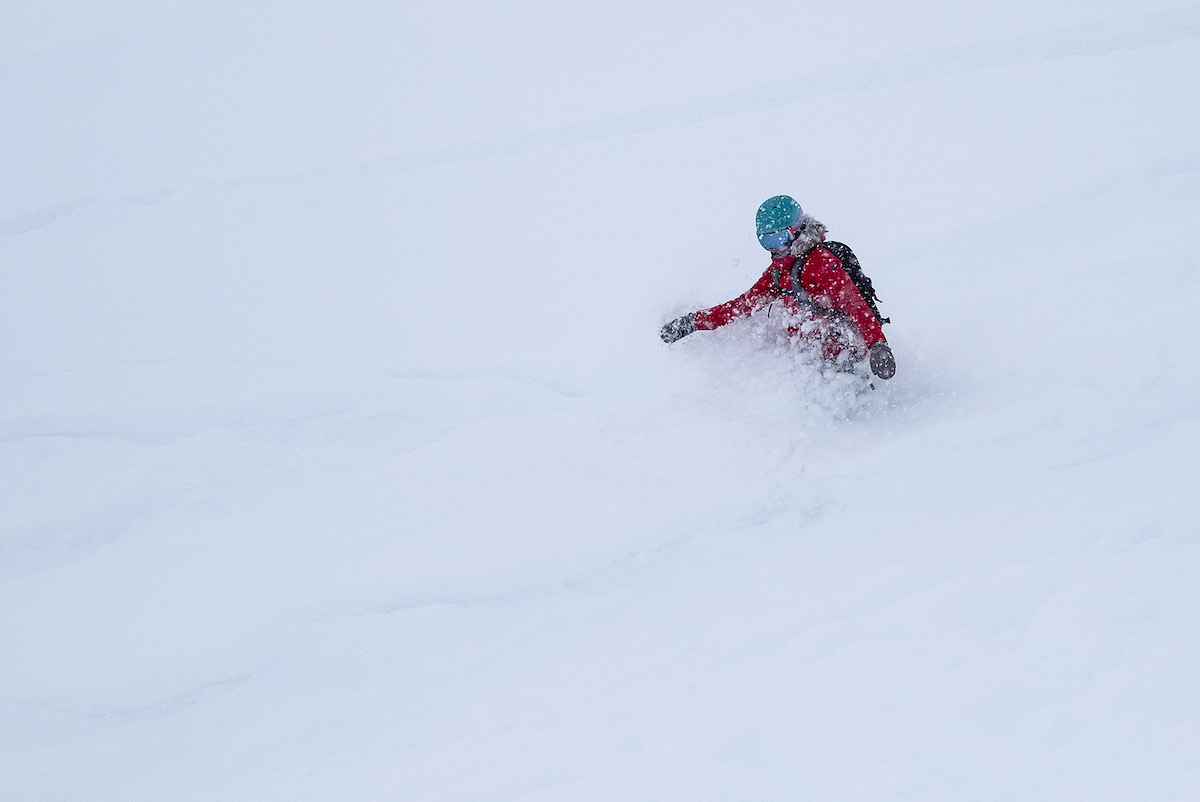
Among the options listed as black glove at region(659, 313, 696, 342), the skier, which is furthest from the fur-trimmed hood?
black glove at region(659, 313, 696, 342)

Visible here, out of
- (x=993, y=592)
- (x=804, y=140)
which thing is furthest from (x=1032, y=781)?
(x=804, y=140)

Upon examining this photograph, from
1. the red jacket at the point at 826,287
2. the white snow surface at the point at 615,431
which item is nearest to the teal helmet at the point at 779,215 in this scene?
the red jacket at the point at 826,287

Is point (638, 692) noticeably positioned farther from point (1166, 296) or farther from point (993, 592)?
point (1166, 296)

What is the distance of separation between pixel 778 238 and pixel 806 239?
0.11 metres

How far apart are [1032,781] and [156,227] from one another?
5728 mm

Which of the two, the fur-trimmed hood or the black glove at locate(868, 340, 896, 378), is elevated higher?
the fur-trimmed hood

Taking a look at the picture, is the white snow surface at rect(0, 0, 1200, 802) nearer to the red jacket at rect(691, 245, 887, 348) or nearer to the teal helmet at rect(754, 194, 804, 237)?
the red jacket at rect(691, 245, 887, 348)

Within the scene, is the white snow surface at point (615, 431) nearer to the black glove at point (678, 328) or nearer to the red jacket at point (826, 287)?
the black glove at point (678, 328)

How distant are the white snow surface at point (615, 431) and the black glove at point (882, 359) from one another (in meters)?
0.57

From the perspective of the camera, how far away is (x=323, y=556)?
3826 mm

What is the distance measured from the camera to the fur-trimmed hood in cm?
306

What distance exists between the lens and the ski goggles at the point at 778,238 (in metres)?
3.03

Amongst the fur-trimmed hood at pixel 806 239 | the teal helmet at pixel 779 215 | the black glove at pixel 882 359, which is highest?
the teal helmet at pixel 779 215

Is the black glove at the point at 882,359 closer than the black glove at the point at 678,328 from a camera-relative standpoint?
Yes
